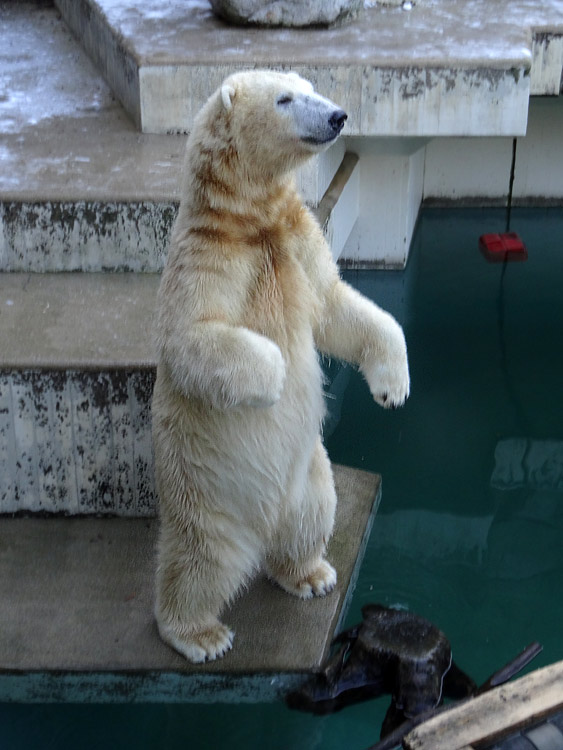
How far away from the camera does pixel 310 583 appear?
2223 millimetres

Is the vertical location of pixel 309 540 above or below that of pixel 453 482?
above

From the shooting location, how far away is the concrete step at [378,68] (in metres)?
3.33

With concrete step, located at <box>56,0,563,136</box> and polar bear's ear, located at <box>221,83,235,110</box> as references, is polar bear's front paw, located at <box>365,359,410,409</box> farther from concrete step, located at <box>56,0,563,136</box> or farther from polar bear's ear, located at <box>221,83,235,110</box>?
concrete step, located at <box>56,0,563,136</box>

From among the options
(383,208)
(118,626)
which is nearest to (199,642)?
(118,626)

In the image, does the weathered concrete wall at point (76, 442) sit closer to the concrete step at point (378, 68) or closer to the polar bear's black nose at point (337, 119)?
the polar bear's black nose at point (337, 119)

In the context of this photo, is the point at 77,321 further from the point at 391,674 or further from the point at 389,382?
the point at 391,674

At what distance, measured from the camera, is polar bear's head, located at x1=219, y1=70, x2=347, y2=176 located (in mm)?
1683

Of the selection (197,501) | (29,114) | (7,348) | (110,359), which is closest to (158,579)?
(197,501)

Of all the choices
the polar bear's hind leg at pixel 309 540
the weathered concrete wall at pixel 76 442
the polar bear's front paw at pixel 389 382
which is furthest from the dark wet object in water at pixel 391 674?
the weathered concrete wall at pixel 76 442

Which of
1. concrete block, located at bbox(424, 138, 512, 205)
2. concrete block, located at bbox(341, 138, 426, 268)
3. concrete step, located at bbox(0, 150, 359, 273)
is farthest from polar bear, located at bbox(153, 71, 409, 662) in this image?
concrete block, located at bbox(424, 138, 512, 205)

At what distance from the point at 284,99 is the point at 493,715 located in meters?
1.17

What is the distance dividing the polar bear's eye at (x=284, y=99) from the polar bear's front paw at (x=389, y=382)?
57 centimetres

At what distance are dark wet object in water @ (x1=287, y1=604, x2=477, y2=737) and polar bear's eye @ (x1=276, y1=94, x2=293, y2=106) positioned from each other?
121cm

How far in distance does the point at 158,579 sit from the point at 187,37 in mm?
2439
